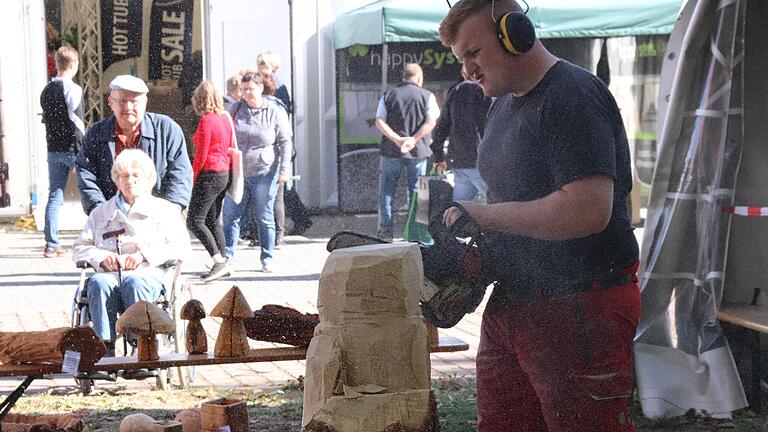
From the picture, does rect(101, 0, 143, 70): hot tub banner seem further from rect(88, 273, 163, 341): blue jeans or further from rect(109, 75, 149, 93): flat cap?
rect(88, 273, 163, 341): blue jeans

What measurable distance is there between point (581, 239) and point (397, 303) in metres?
0.50

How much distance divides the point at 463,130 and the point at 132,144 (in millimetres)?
3801

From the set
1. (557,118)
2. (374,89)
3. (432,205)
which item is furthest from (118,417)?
(374,89)

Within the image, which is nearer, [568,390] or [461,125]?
[568,390]

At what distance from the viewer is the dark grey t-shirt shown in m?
2.68

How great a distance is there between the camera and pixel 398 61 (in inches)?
530

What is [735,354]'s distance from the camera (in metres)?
5.21

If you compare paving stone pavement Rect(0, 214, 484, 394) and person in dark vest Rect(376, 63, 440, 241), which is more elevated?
person in dark vest Rect(376, 63, 440, 241)

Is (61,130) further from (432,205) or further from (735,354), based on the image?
(735,354)

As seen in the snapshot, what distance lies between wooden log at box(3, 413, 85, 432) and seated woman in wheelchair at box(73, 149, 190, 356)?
1.37 metres

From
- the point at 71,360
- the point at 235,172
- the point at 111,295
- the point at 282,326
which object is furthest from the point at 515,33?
the point at 235,172

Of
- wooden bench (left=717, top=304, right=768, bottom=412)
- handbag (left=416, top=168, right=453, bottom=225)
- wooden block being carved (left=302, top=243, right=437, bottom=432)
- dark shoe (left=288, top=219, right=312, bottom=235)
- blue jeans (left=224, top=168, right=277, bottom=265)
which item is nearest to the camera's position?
wooden block being carved (left=302, top=243, right=437, bottom=432)

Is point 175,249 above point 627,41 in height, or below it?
below

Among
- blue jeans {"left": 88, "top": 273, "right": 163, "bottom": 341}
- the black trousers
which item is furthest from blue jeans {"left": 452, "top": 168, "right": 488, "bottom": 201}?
blue jeans {"left": 88, "top": 273, "right": 163, "bottom": 341}
